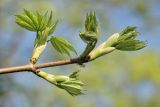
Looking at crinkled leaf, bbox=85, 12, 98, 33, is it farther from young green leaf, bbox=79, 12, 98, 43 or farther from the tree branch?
the tree branch

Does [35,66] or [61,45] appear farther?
[61,45]

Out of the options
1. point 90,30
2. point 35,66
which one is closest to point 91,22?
point 90,30

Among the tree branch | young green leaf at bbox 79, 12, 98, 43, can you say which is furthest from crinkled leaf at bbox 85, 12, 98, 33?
the tree branch

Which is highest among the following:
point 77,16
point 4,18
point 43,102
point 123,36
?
point 77,16

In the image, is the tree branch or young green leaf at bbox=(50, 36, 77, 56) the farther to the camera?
young green leaf at bbox=(50, 36, 77, 56)

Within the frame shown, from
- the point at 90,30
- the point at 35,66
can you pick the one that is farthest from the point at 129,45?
the point at 35,66

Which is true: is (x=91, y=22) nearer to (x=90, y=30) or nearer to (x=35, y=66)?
(x=90, y=30)

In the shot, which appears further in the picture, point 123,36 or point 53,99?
point 53,99

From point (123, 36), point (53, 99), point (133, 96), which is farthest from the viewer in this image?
point (133, 96)

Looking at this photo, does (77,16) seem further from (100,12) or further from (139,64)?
(139,64)

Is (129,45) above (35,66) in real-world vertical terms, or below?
above

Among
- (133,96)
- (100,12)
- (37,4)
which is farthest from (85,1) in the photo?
(133,96)
